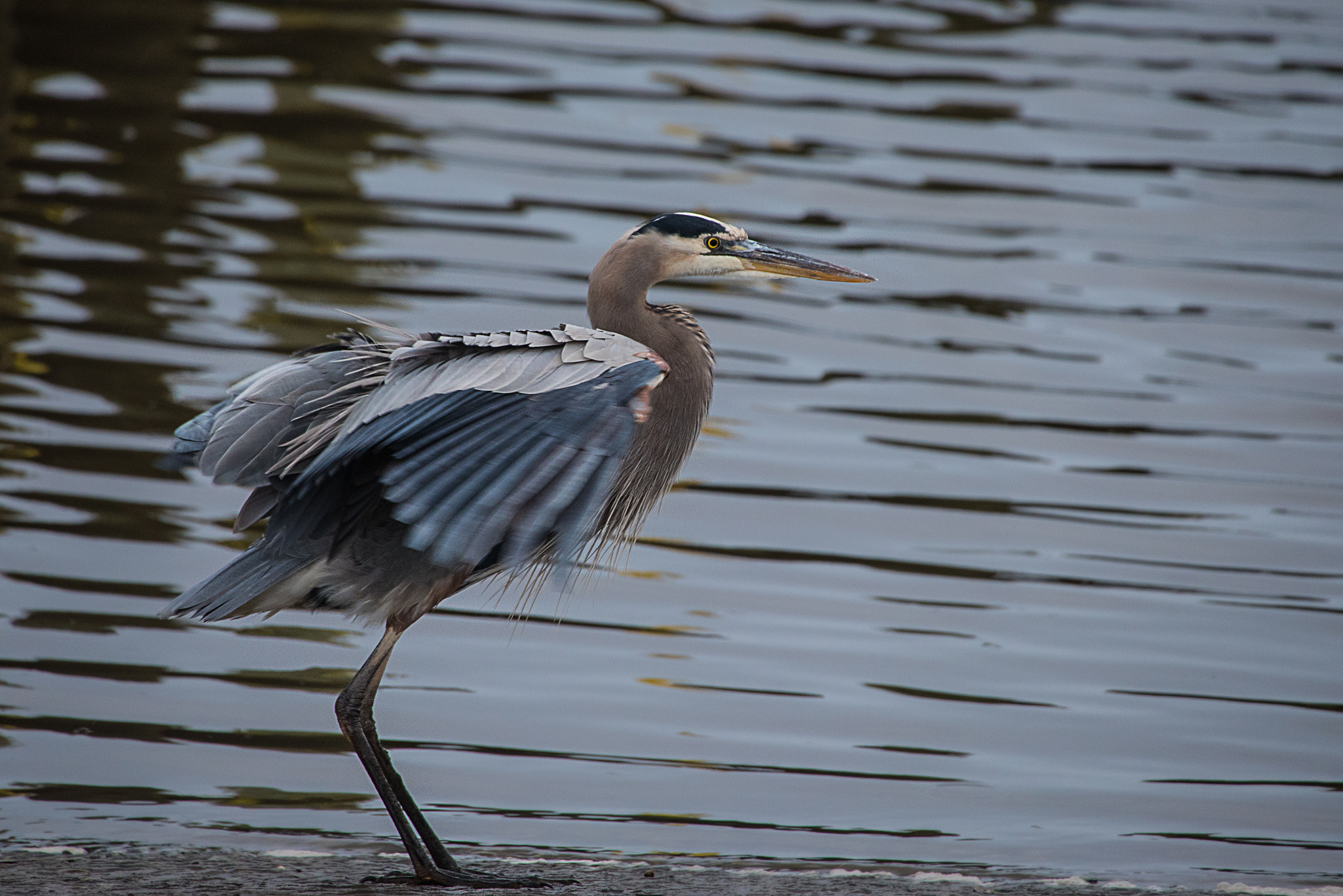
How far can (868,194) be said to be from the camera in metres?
11.7

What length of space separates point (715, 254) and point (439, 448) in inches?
57.4

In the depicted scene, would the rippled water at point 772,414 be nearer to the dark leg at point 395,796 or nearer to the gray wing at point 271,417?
the dark leg at point 395,796

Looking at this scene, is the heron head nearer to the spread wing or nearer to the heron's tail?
the spread wing

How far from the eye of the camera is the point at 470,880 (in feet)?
14.7

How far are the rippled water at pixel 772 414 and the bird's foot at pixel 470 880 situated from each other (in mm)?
518

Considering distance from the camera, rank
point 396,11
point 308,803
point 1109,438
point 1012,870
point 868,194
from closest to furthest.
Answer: point 1012,870
point 308,803
point 1109,438
point 868,194
point 396,11

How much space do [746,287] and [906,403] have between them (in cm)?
209

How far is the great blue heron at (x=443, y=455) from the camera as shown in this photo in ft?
14.0

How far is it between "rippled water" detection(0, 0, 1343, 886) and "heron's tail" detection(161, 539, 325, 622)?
2.44ft

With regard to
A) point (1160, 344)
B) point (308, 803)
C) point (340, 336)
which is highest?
point (340, 336)

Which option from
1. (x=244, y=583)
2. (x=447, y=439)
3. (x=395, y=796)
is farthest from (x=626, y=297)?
(x=395, y=796)

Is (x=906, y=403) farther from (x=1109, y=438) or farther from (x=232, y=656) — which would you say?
(x=232, y=656)

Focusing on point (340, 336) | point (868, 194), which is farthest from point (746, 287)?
point (340, 336)

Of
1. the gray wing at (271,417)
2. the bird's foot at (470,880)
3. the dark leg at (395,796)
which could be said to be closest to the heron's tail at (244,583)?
the gray wing at (271,417)
